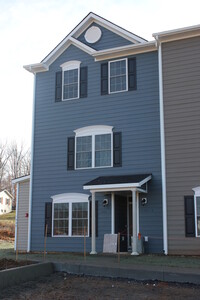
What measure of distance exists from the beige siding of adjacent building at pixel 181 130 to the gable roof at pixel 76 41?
2.76 m

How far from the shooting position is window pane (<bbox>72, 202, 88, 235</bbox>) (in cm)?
1623

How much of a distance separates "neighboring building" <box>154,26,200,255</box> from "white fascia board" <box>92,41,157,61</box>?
2.33 ft

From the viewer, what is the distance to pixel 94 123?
16703mm

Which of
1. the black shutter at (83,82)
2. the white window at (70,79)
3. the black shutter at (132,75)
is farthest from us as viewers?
the white window at (70,79)

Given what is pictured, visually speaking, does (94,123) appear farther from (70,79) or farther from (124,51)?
(124,51)

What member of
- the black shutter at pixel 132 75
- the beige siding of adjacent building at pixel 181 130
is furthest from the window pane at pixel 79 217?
the black shutter at pixel 132 75

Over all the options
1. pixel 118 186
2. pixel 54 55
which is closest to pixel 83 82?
pixel 54 55

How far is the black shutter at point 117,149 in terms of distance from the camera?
52.3ft

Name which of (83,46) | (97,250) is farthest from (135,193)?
(83,46)

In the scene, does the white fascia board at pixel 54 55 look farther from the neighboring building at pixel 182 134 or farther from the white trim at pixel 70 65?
the neighboring building at pixel 182 134

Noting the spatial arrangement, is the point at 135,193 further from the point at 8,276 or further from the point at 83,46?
the point at 83,46

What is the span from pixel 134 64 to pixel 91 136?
11.2ft

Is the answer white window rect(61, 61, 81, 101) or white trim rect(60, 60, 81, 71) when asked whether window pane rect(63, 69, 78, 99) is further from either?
white trim rect(60, 60, 81, 71)

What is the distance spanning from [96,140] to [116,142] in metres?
0.95
